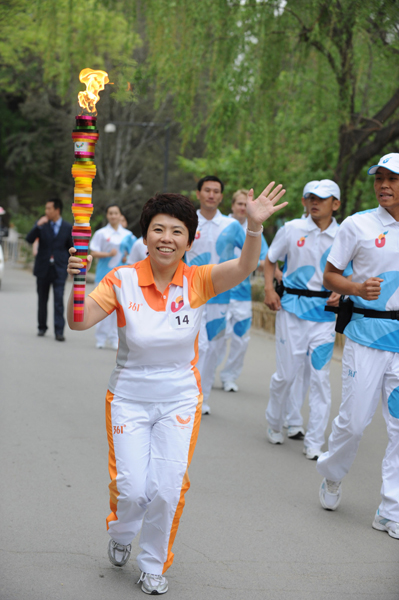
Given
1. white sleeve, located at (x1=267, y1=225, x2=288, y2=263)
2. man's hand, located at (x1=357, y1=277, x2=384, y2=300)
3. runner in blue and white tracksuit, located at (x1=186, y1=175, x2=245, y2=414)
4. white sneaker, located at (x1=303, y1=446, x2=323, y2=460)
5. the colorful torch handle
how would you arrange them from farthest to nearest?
runner in blue and white tracksuit, located at (x1=186, y1=175, x2=245, y2=414), white sleeve, located at (x1=267, y1=225, x2=288, y2=263), white sneaker, located at (x1=303, y1=446, x2=323, y2=460), man's hand, located at (x1=357, y1=277, x2=384, y2=300), the colorful torch handle

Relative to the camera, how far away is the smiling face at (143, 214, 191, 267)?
3.74 metres

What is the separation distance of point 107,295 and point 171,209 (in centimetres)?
52

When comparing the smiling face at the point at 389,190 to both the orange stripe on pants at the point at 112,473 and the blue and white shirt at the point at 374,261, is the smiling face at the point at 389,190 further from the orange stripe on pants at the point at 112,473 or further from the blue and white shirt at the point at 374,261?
the orange stripe on pants at the point at 112,473

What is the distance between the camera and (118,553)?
3.83m

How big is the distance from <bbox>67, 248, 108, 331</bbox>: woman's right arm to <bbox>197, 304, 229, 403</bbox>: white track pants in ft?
12.6

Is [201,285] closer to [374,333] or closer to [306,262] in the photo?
[374,333]

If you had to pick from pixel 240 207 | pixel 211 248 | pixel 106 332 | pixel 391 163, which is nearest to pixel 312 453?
pixel 211 248

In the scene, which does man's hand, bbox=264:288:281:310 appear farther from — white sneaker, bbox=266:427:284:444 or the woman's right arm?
the woman's right arm

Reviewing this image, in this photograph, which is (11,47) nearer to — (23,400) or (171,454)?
(23,400)

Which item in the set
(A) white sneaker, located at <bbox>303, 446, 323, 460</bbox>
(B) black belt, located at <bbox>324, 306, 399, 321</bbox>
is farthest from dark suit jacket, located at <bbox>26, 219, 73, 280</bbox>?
(B) black belt, located at <bbox>324, 306, 399, 321</bbox>

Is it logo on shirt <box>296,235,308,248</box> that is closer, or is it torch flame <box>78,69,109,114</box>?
torch flame <box>78,69,109,114</box>

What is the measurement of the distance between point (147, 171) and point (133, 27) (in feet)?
86.9

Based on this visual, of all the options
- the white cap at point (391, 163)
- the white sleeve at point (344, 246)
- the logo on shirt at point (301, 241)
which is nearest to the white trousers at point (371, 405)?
the white sleeve at point (344, 246)

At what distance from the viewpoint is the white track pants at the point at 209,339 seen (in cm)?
755
